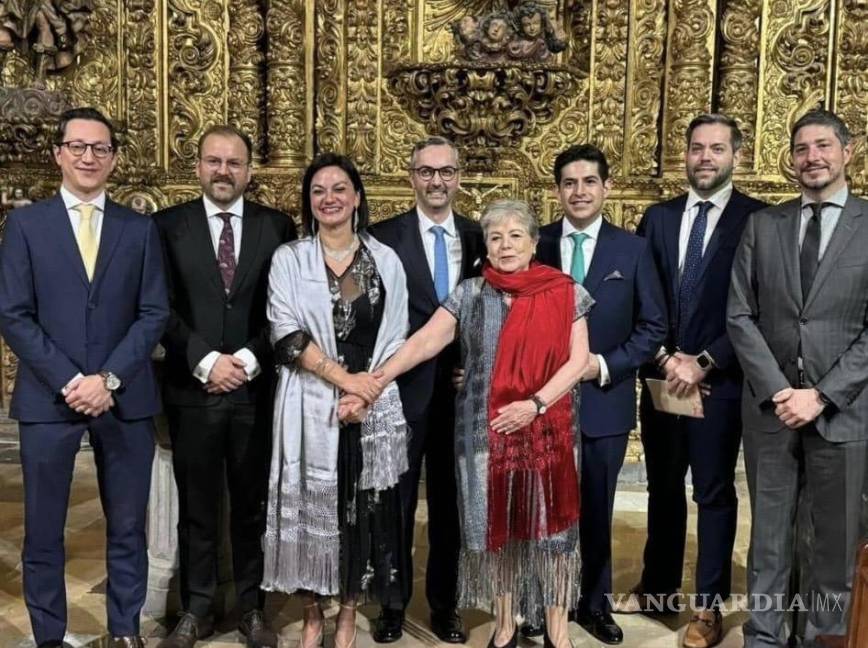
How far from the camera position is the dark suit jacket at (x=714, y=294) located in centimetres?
325

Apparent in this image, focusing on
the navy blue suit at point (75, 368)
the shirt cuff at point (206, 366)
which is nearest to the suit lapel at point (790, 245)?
the shirt cuff at point (206, 366)

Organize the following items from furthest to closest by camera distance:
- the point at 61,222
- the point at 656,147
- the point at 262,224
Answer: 1. the point at 656,147
2. the point at 262,224
3. the point at 61,222

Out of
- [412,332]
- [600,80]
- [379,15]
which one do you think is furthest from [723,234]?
[379,15]

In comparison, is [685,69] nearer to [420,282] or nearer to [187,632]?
[420,282]

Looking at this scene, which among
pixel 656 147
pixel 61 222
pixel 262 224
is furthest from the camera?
pixel 656 147

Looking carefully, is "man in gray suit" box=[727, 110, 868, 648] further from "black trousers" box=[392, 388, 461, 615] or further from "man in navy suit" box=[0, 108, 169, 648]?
"man in navy suit" box=[0, 108, 169, 648]

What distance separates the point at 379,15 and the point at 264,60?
0.75 meters

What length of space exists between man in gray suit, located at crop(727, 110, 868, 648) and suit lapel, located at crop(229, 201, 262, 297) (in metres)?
1.60

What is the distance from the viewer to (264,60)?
573 centimetres

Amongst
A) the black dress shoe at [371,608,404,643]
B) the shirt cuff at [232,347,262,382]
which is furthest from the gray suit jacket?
the shirt cuff at [232,347,262,382]

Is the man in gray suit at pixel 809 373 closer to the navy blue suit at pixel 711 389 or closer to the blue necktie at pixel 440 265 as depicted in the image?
the navy blue suit at pixel 711 389

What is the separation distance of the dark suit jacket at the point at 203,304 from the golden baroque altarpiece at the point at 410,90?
97.0 inches

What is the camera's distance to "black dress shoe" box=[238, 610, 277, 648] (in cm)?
319

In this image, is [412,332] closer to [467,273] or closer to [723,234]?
[467,273]
